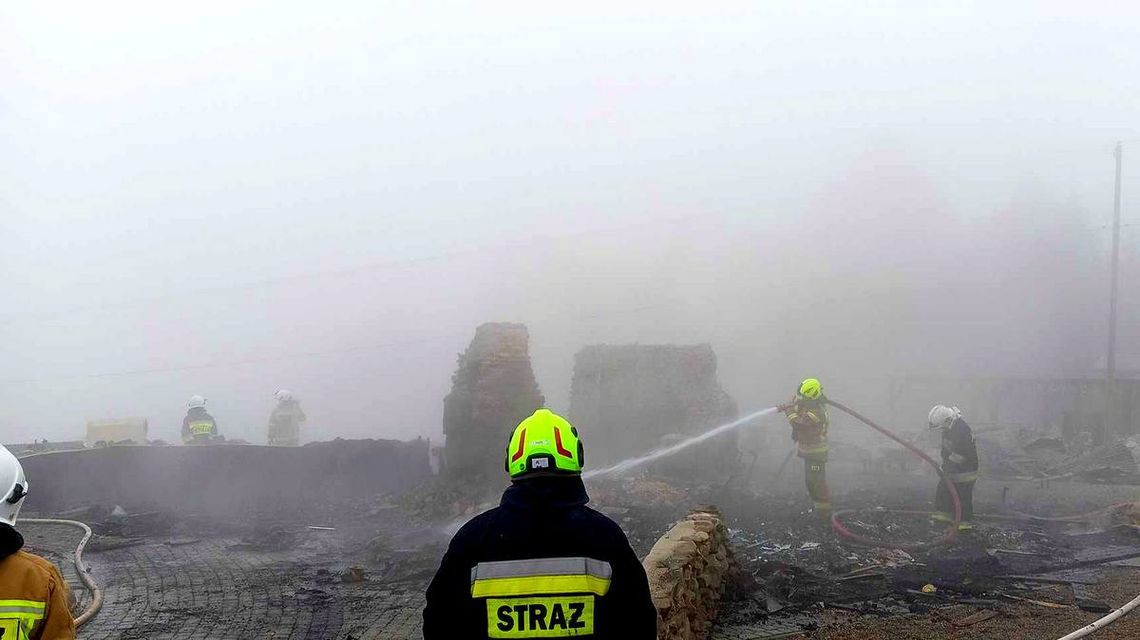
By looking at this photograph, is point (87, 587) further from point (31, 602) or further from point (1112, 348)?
point (1112, 348)

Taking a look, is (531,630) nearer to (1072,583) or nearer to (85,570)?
(1072,583)

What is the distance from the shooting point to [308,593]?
8.03 meters

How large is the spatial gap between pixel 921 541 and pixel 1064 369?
22798 millimetres

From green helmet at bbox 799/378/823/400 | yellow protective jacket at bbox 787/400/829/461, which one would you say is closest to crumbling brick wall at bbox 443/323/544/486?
yellow protective jacket at bbox 787/400/829/461

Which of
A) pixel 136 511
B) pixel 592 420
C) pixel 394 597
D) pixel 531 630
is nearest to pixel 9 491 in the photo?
pixel 531 630

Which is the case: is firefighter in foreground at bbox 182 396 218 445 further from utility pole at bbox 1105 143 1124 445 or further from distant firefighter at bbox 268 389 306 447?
utility pole at bbox 1105 143 1124 445

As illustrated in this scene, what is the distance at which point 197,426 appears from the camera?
51.1ft

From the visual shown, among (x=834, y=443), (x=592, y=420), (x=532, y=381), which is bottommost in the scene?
(x=834, y=443)

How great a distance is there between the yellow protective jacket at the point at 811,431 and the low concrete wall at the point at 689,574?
3.52 meters

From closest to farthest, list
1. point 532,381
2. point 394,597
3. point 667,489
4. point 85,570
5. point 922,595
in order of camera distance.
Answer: point 922,595 → point 394,597 → point 85,570 → point 667,489 → point 532,381

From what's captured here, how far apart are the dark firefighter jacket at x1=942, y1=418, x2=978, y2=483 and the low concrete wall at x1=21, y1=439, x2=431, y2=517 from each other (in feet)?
26.5

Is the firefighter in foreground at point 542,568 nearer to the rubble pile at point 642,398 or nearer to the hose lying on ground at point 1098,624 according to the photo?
the hose lying on ground at point 1098,624

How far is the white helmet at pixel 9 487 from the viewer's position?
2479 millimetres

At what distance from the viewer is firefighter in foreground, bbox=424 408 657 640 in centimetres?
242
